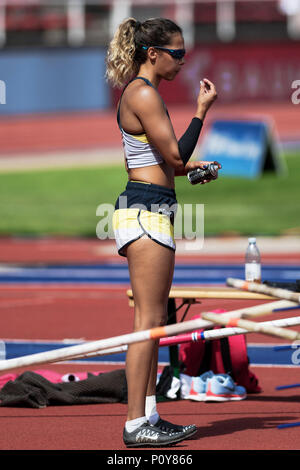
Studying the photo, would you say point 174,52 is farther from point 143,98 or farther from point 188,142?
point 188,142

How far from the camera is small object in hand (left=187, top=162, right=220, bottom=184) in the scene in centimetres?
509

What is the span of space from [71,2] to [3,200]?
33.4 ft

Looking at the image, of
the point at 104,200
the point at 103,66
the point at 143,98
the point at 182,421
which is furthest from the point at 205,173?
the point at 103,66

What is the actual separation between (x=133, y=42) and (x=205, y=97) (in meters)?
0.50

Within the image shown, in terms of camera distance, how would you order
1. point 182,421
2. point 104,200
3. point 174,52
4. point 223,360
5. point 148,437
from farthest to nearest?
point 104,200
point 223,360
point 182,421
point 174,52
point 148,437

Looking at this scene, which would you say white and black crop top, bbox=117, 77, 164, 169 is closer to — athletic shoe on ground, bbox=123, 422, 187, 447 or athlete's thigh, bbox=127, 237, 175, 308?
athlete's thigh, bbox=127, 237, 175, 308

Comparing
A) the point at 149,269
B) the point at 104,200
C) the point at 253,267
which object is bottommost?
the point at 104,200

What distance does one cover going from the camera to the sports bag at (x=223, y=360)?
21.8 feet

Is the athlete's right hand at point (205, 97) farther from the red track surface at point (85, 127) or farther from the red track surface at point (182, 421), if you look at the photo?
the red track surface at point (85, 127)

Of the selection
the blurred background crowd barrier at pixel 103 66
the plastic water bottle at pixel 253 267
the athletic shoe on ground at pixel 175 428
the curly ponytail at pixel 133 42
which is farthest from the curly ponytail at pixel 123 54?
the blurred background crowd barrier at pixel 103 66

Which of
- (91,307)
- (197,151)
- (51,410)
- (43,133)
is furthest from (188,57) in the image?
(51,410)

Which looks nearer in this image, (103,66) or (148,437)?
(148,437)

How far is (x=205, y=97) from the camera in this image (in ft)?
16.9

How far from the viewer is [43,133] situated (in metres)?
31.0
